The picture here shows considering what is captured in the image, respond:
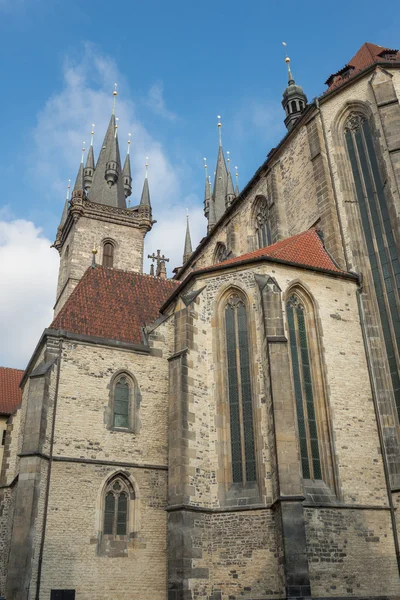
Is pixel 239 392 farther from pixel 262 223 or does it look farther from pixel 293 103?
pixel 293 103

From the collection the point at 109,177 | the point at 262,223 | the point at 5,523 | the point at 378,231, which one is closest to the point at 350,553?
the point at 378,231

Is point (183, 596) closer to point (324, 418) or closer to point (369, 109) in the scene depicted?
point (324, 418)

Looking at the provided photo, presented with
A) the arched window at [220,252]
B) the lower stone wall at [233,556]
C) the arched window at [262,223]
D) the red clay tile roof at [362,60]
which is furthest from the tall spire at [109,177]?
the lower stone wall at [233,556]

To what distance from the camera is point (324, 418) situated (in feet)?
47.6

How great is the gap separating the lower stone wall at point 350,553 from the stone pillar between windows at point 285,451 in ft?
2.33

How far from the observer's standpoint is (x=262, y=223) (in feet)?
77.2

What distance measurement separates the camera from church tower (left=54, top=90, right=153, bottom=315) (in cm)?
3441

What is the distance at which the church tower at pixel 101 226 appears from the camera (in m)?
34.4

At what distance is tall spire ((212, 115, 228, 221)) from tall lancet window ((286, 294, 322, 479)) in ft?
87.6

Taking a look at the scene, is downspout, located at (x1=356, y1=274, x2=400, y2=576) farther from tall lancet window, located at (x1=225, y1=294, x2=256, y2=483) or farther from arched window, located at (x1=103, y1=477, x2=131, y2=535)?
arched window, located at (x1=103, y1=477, x2=131, y2=535)

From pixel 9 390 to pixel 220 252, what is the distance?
36.6 ft

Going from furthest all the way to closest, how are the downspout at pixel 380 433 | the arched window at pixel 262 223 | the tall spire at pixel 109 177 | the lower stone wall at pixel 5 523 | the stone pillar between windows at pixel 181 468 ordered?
the tall spire at pixel 109 177 → the arched window at pixel 262 223 → the lower stone wall at pixel 5 523 → the downspout at pixel 380 433 → the stone pillar between windows at pixel 181 468

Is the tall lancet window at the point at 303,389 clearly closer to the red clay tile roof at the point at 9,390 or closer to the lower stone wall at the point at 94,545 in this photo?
the lower stone wall at the point at 94,545

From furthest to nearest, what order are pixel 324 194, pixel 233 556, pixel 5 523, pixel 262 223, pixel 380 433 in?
1. pixel 262 223
2. pixel 324 194
3. pixel 5 523
4. pixel 380 433
5. pixel 233 556
